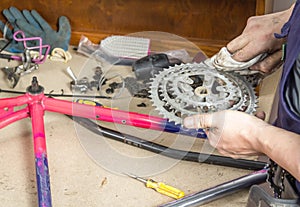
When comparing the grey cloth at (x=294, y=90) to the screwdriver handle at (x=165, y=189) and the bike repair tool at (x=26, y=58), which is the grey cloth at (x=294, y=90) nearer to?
the screwdriver handle at (x=165, y=189)

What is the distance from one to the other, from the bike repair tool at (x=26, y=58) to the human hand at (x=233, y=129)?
2.72 ft

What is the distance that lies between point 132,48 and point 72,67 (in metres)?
0.22

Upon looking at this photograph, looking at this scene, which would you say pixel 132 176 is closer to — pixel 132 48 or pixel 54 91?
pixel 54 91

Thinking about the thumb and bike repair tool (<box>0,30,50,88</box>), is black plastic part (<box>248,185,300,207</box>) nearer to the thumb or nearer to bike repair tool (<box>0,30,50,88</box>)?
the thumb

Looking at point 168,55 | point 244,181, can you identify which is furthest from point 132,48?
point 244,181

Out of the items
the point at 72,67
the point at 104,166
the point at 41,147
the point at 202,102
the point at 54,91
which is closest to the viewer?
the point at 202,102

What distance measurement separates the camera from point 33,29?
181 centimetres

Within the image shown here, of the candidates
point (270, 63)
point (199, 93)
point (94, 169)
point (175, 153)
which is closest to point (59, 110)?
point (94, 169)

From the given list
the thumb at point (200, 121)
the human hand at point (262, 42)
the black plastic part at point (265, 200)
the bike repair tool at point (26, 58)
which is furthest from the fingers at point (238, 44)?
the bike repair tool at point (26, 58)

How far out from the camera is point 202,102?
106 cm

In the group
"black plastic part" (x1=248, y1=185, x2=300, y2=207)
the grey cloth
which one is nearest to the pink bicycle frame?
"black plastic part" (x1=248, y1=185, x2=300, y2=207)

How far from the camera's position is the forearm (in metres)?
0.75

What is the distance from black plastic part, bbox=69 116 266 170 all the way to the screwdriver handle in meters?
0.11

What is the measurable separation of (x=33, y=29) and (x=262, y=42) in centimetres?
101
